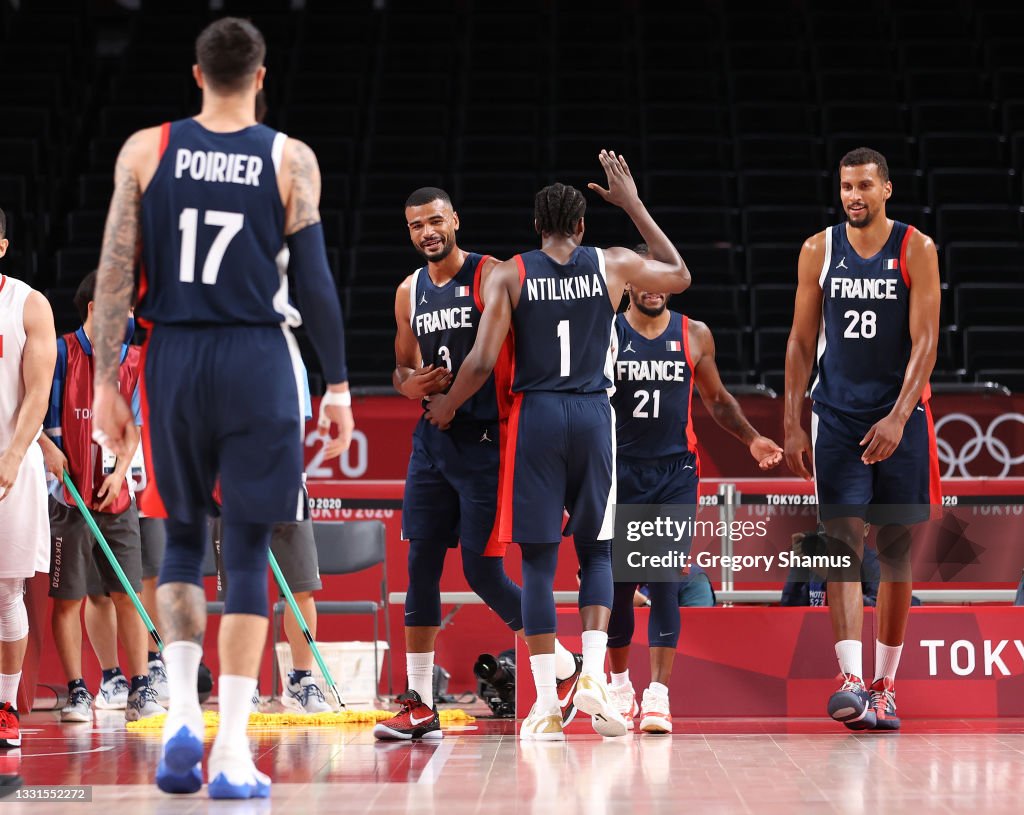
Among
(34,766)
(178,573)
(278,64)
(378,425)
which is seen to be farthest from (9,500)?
(278,64)

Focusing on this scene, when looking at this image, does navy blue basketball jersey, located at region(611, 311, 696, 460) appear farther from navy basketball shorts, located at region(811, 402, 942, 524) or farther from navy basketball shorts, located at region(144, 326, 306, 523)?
navy basketball shorts, located at region(144, 326, 306, 523)

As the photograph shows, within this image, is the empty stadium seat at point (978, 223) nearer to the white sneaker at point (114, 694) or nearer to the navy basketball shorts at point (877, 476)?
the navy basketball shorts at point (877, 476)

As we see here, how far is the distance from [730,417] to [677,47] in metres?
9.47

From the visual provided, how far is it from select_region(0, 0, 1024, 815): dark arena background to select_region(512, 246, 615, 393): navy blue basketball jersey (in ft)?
4.19

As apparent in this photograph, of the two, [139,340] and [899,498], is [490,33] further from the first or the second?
[899,498]

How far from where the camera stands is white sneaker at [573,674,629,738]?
4512 millimetres

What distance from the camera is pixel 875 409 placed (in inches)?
203

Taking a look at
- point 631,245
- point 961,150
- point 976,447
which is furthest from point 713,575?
point 961,150

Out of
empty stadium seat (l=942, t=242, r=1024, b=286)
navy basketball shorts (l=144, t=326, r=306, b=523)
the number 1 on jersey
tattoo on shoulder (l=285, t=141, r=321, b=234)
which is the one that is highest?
empty stadium seat (l=942, t=242, r=1024, b=286)

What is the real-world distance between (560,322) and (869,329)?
1306 millimetres

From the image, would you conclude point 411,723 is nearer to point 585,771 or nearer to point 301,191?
point 585,771

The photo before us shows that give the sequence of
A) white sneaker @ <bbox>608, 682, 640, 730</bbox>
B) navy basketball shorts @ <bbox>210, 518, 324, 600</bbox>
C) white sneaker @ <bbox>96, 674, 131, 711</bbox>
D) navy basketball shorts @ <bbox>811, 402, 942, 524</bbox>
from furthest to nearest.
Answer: white sneaker @ <bbox>96, 674, 131, 711</bbox>, navy basketball shorts @ <bbox>210, 518, 324, 600</bbox>, white sneaker @ <bbox>608, 682, 640, 730</bbox>, navy basketball shorts @ <bbox>811, 402, 942, 524</bbox>

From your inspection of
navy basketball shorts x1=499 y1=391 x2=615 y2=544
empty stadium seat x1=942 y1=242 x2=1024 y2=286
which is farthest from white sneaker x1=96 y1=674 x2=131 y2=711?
empty stadium seat x1=942 y1=242 x2=1024 y2=286

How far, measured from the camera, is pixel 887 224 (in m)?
5.27
